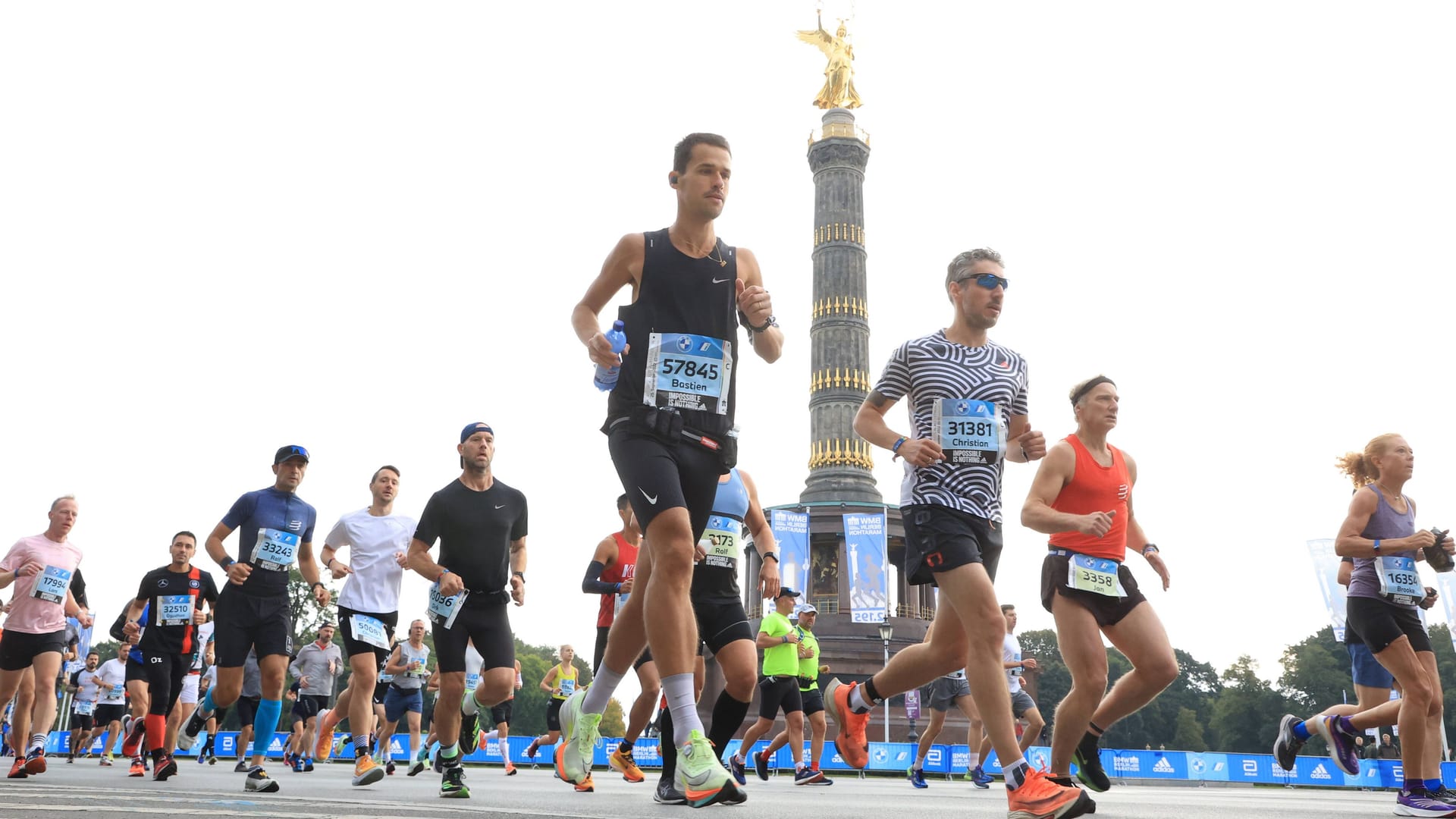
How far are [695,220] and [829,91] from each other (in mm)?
56880

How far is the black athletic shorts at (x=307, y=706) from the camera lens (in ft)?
52.0

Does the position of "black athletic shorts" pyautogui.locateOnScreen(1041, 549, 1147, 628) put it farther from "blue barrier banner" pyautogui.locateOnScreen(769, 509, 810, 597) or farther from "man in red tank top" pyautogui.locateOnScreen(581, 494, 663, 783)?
"blue barrier banner" pyautogui.locateOnScreen(769, 509, 810, 597)

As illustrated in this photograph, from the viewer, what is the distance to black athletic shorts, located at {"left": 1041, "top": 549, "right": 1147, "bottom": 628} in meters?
5.68

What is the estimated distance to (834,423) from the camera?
54188mm

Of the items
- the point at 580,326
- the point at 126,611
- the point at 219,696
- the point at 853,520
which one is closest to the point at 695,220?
the point at 580,326

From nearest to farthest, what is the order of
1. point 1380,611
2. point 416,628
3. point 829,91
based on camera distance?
1. point 1380,611
2. point 416,628
3. point 829,91

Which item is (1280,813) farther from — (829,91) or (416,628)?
(829,91)

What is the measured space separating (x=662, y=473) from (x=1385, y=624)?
464cm

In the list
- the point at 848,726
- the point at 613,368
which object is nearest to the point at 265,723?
the point at 848,726

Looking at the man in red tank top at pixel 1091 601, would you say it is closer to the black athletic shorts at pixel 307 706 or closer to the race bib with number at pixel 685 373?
the race bib with number at pixel 685 373

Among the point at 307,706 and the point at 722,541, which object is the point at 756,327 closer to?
the point at 722,541

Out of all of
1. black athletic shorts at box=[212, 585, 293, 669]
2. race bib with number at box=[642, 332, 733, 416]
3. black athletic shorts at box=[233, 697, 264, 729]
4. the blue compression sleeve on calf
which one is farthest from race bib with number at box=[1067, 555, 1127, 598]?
black athletic shorts at box=[233, 697, 264, 729]

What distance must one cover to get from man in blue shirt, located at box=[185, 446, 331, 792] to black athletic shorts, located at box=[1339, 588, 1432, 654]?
6592mm

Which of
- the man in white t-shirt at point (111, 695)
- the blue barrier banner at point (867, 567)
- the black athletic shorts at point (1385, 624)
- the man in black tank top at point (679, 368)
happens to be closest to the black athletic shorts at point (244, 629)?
the man in black tank top at point (679, 368)
